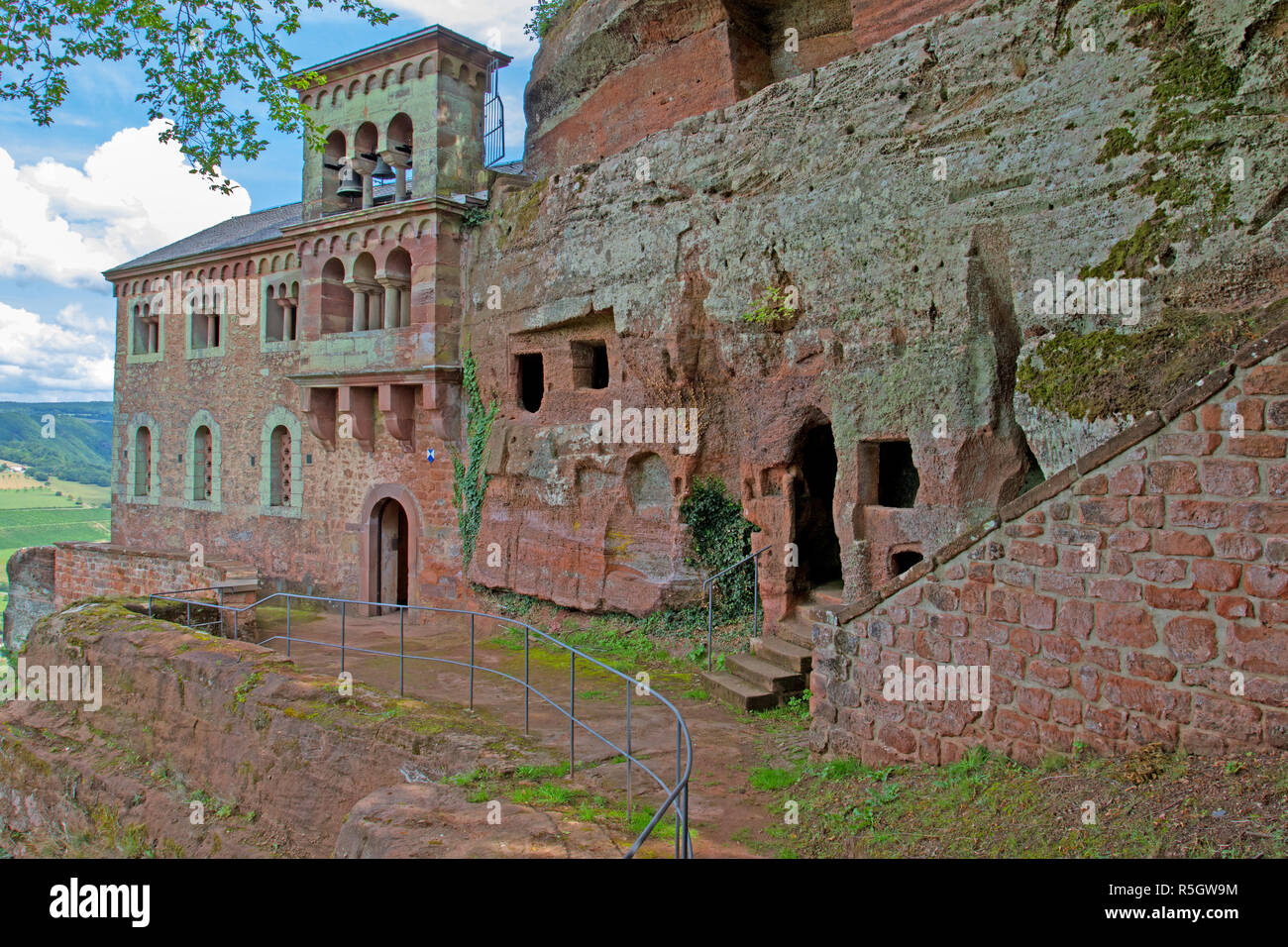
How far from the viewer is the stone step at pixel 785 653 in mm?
9375

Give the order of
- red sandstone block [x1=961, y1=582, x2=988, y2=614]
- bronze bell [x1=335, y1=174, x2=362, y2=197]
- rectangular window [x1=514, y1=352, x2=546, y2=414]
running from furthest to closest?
bronze bell [x1=335, y1=174, x2=362, y2=197]
rectangular window [x1=514, y1=352, x2=546, y2=414]
red sandstone block [x1=961, y1=582, x2=988, y2=614]

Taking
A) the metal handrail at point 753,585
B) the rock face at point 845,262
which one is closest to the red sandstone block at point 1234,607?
the rock face at point 845,262

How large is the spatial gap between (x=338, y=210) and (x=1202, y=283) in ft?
48.3

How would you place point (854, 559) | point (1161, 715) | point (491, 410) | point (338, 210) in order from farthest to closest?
point (338, 210)
point (491, 410)
point (854, 559)
point (1161, 715)

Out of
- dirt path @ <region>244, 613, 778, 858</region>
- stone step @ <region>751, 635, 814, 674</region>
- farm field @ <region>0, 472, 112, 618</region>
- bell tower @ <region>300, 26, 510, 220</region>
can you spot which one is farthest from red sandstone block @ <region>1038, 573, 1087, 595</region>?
farm field @ <region>0, 472, 112, 618</region>

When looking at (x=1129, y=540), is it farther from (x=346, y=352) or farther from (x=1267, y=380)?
(x=346, y=352)

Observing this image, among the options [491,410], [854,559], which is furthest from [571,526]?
[854,559]

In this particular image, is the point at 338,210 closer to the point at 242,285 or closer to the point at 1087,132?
the point at 242,285

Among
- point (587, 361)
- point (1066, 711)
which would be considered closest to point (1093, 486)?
point (1066, 711)

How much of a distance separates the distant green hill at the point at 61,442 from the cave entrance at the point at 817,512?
56953 millimetres

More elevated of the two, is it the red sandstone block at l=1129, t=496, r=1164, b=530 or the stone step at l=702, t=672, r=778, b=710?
the red sandstone block at l=1129, t=496, r=1164, b=530

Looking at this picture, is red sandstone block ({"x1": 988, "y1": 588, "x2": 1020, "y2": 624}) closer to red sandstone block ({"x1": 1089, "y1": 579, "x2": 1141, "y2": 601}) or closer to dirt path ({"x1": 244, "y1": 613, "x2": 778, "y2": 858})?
red sandstone block ({"x1": 1089, "y1": 579, "x2": 1141, "y2": 601})

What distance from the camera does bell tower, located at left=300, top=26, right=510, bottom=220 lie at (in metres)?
15.1

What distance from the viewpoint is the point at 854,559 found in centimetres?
937
